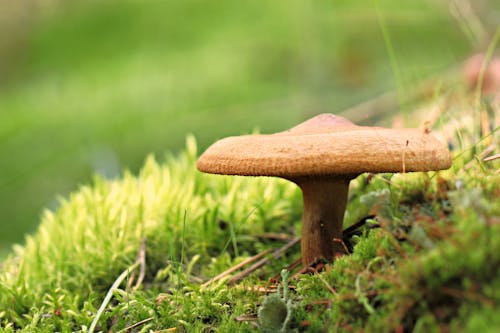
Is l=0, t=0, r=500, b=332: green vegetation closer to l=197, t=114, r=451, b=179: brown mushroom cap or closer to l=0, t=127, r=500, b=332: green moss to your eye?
l=0, t=127, r=500, b=332: green moss

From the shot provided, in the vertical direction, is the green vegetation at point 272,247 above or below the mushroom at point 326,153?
below

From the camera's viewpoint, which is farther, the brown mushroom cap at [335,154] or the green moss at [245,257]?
the brown mushroom cap at [335,154]

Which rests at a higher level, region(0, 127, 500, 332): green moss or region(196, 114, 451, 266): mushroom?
region(196, 114, 451, 266): mushroom

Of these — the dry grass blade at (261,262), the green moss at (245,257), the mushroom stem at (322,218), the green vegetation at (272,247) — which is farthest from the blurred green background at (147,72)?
the mushroom stem at (322,218)

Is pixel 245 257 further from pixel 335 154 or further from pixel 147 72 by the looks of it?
pixel 147 72

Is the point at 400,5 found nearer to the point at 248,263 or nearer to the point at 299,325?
the point at 248,263

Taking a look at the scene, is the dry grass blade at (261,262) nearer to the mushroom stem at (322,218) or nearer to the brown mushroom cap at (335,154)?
the mushroom stem at (322,218)

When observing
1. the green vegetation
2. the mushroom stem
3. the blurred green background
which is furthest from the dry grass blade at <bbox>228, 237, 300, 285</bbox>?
the blurred green background

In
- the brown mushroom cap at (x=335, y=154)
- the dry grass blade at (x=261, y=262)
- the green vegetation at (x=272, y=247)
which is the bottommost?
the dry grass blade at (x=261, y=262)
